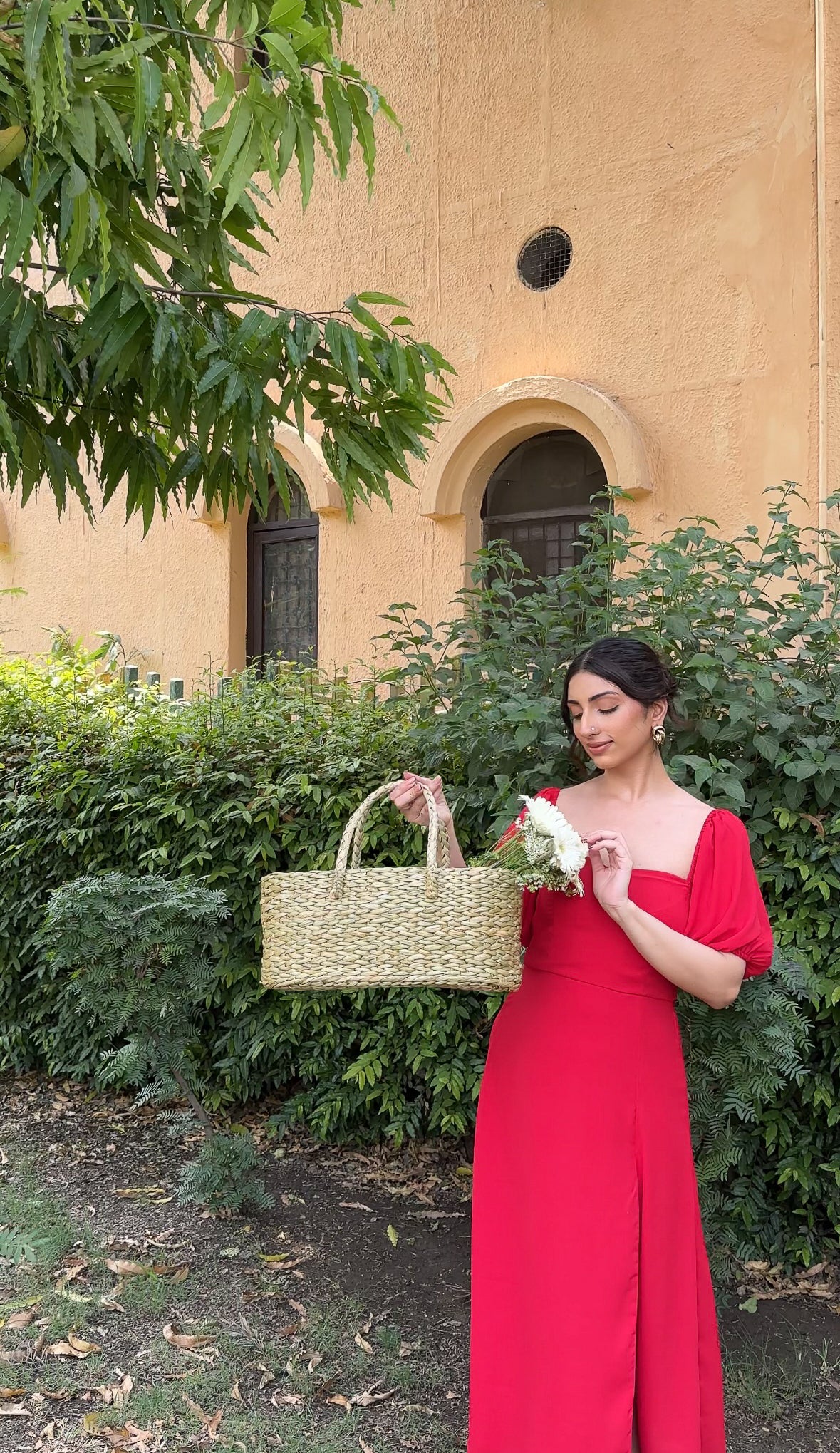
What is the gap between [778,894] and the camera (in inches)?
142

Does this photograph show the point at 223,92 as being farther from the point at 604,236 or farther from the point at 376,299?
the point at 604,236

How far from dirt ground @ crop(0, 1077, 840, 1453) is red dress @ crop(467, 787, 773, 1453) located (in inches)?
39.8

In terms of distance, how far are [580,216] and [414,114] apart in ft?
5.67

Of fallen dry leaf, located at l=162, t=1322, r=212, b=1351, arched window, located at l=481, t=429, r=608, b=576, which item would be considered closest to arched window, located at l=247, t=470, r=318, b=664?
arched window, located at l=481, t=429, r=608, b=576

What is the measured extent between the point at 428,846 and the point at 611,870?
15.0 inches

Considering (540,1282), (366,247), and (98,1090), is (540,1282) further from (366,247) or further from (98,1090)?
(366,247)

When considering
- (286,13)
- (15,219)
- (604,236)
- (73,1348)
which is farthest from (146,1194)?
(604,236)

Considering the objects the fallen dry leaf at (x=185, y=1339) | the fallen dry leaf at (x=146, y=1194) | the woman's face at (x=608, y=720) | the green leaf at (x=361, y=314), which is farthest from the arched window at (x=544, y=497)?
the woman's face at (x=608, y=720)

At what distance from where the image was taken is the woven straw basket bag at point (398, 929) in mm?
2066

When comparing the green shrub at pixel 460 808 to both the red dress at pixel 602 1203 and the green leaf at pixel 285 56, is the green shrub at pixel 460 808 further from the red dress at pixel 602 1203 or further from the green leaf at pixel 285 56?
the green leaf at pixel 285 56

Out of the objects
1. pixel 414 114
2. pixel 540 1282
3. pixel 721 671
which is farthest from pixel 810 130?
pixel 540 1282

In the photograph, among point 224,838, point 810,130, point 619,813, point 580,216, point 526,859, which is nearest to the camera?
point 526,859

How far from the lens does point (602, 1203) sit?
2123 millimetres

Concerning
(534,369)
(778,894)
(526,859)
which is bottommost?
(778,894)
